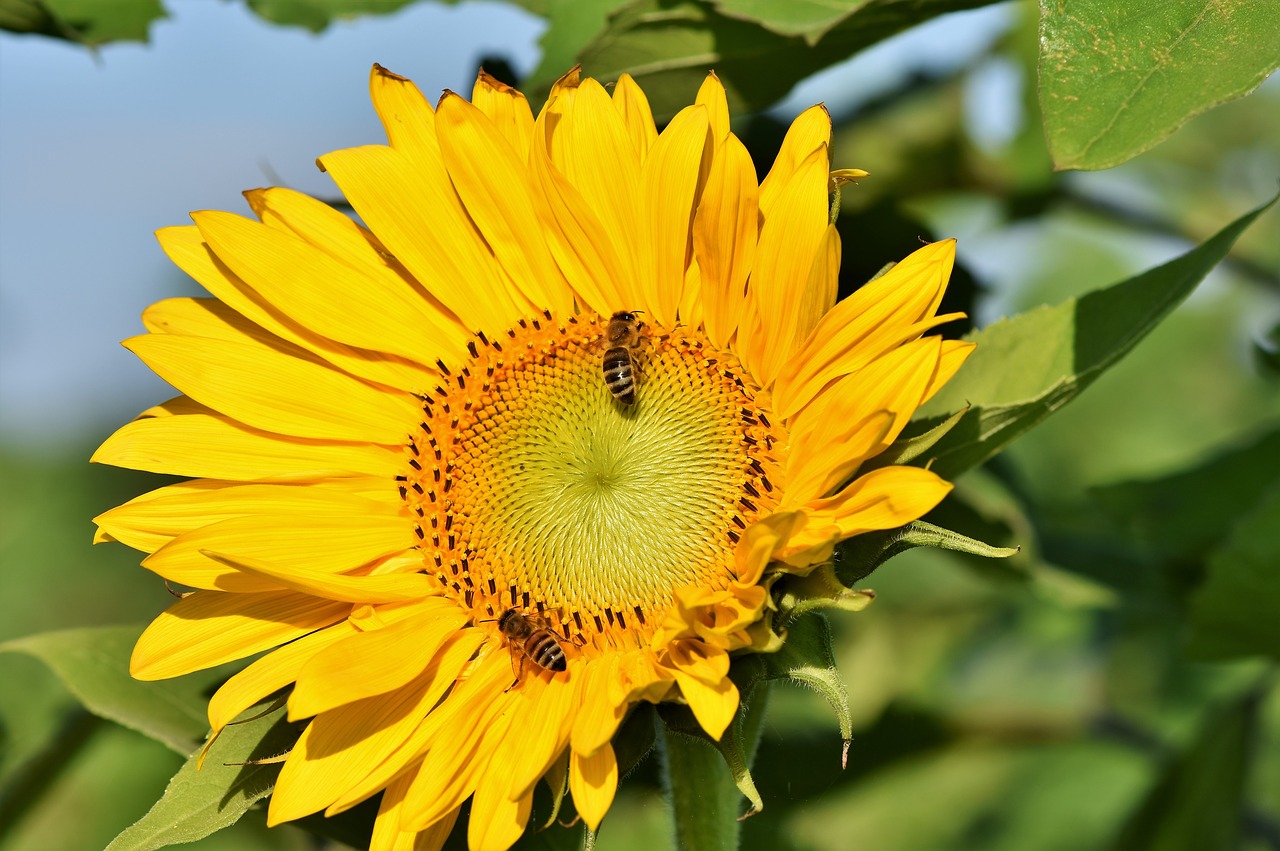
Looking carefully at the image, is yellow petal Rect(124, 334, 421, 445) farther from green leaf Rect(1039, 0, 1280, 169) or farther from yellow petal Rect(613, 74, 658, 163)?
green leaf Rect(1039, 0, 1280, 169)

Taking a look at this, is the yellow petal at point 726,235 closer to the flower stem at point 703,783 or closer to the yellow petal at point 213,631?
the flower stem at point 703,783

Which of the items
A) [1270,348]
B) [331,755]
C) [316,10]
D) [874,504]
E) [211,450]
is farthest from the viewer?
[1270,348]

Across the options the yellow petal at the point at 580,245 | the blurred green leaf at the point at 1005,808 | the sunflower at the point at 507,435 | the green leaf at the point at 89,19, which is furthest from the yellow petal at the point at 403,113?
the blurred green leaf at the point at 1005,808

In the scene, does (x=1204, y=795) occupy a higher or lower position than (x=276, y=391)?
lower

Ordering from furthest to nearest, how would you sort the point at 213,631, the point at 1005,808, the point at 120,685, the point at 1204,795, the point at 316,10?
the point at 1005,808, the point at 1204,795, the point at 316,10, the point at 120,685, the point at 213,631

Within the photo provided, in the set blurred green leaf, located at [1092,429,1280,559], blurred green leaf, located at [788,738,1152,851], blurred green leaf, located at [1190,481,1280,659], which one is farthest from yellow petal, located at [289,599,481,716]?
blurred green leaf, located at [788,738,1152,851]

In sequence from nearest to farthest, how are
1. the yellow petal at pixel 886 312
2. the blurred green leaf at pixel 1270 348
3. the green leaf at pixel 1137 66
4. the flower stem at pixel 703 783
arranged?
the green leaf at pixel 1137 66
the yellow petal at pixel 886 312
the flower stem at pixel 703 783
the blurred green leaf at pixel 1270 348

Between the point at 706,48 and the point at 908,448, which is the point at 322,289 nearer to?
the point at 706,48

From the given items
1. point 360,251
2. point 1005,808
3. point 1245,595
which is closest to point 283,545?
point 360,251
